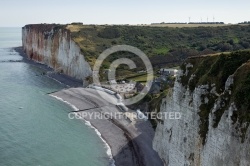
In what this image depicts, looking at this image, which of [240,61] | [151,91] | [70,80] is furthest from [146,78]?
[240,61]

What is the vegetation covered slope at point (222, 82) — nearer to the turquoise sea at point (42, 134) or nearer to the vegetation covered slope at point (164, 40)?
the turquoise sea at point (42, 134)

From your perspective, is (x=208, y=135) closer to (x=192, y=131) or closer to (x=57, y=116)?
(x=192, y=131)

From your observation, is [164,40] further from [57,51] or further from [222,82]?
[222,82]

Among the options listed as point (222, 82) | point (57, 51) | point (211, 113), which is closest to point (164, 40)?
point (57, 51)

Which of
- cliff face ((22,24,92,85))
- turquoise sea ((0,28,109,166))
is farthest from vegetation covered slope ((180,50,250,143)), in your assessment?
cliff face ((22,24,92,85))

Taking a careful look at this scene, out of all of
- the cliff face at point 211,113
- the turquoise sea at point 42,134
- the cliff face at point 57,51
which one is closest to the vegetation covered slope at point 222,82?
the cliff face at point 211,113

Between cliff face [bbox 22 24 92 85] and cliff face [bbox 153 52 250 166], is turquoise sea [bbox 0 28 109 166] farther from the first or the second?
cliff face [bbox 22 24 92 85]

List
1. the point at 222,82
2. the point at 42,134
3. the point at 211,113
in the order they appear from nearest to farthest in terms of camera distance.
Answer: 1. the point at 211,113
2. the point at 222,82
3. the point at 42,134
